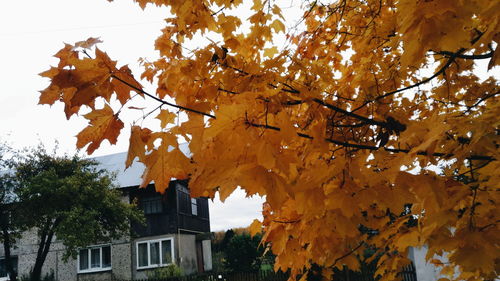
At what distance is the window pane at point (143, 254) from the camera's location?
17062 millimetres

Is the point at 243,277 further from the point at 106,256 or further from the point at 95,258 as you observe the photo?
the point at 95,258

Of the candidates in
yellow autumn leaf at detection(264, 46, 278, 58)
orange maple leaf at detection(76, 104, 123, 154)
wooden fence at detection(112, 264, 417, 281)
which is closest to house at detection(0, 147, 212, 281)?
wooden fence at detection(112, 264, 417, 281)

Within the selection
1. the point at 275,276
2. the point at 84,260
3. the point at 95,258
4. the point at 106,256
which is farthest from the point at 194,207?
the point at 275,276

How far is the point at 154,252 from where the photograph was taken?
17109 mm

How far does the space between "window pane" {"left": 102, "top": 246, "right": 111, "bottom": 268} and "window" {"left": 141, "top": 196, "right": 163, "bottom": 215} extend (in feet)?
8.76

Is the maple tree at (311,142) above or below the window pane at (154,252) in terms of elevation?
above

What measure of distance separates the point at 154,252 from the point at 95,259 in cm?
333

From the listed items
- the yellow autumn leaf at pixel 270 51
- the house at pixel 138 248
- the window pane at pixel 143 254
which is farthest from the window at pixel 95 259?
the yellow autumn leaf at pixel 270 51

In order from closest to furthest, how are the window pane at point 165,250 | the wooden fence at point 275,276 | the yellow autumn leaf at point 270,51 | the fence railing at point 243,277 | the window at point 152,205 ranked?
the yellow autumn leaf at point 270,51, the wooden fence at point 275,276, the fence railing at point 243,277, the window pane at point 165,250, the window at point 152,205

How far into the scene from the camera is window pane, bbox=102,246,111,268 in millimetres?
17367

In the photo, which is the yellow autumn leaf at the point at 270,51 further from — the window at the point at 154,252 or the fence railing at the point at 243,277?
the window at the point at 154,252

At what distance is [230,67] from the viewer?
5.88 ft

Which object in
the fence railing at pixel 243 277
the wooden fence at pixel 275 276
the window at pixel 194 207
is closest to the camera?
the wooden fence at pixel 275 276

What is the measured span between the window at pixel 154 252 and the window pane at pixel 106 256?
163cm
